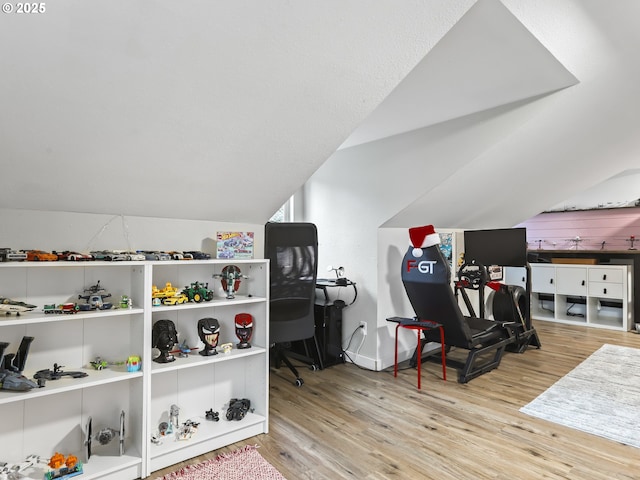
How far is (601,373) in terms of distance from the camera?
3695mm

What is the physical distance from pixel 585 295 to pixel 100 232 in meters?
6.35

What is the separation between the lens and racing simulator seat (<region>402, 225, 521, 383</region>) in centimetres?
337

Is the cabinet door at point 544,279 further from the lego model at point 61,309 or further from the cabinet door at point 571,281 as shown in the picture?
the lego model at point 61,309

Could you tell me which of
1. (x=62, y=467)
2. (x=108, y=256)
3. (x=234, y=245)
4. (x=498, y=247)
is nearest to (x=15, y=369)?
(x=62, y=467)

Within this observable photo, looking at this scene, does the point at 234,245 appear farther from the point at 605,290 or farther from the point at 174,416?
the point at 605,290

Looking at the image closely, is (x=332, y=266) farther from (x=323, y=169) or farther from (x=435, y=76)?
(x=435, y=76)

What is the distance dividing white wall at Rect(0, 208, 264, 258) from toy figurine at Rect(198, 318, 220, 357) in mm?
502

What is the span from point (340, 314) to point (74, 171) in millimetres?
2850

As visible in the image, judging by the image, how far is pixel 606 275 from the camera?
554 centimetres

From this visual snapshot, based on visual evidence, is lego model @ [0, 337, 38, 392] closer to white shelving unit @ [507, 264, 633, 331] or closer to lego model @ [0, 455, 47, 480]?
lego model @ [0, 455, 47, 480]

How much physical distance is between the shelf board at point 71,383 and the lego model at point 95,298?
0.34m

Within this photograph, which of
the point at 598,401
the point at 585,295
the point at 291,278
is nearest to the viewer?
the point at 598,401
